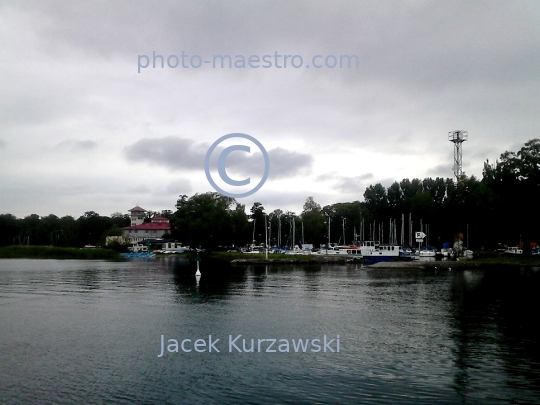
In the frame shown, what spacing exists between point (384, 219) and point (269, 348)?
107934mm

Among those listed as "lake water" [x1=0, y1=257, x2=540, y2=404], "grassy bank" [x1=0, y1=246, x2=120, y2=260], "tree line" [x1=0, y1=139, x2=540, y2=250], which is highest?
"tree line" [x1=0, y1=139, x2=540, y2=250]

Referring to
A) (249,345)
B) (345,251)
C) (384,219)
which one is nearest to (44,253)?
(345,251)

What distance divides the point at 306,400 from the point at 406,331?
10.7 metres

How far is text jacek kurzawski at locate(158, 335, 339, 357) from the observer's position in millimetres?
19359

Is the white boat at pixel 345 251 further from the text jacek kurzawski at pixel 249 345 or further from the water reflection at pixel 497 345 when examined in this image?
the text jacek kurzawski at pixel 249 345

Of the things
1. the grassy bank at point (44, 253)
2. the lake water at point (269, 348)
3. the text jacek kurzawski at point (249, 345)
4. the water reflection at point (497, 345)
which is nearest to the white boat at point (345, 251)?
the grassy bank at point (44, 253)

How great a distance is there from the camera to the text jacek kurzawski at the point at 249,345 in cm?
1936

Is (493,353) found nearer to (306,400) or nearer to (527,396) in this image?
(527,396)

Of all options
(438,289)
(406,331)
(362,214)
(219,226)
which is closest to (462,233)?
(362,214)

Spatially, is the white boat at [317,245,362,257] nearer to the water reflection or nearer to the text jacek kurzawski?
the water reflection

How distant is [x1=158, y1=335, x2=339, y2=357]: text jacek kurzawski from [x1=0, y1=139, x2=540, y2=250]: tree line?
62825mm

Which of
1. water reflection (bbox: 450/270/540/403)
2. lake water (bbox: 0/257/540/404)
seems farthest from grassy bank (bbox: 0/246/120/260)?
water reflection (bbox: 450/270/540/403)

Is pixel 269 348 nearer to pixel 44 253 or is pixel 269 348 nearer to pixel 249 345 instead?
pixel 249 345

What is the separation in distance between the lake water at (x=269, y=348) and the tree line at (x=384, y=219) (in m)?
43.7
